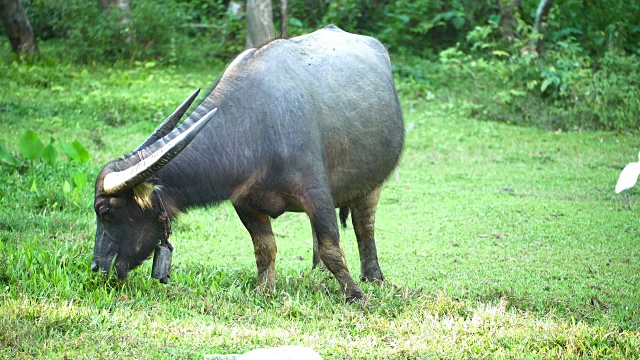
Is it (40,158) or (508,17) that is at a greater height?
(40,158)

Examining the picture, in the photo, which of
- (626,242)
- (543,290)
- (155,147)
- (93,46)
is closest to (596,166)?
(626,242)

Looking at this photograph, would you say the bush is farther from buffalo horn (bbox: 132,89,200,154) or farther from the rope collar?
the rope collar

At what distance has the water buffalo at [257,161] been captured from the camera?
4621mm

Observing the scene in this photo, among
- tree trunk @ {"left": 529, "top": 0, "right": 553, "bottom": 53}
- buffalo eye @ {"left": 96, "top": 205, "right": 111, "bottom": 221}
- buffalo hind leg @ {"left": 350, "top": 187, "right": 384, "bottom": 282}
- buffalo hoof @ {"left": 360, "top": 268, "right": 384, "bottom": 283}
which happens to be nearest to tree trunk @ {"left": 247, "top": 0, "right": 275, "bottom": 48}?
tree trunk @ {"left": 529, "top": 0, "right": 553, "bottom": 53}

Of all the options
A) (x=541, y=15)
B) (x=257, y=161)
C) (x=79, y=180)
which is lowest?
(x=541, y=15)

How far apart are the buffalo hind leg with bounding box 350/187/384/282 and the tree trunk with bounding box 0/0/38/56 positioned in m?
8.37

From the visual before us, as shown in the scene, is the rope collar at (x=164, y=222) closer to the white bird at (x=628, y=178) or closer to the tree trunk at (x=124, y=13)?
the white bird at (x=628, y=178)

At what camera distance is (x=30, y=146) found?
7.40 m

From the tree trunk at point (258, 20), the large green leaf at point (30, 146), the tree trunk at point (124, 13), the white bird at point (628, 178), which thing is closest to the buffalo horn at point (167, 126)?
the large green leaf at point (30, 146)

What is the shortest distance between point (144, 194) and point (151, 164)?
0.34m

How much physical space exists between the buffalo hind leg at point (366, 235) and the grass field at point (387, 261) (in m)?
0.24

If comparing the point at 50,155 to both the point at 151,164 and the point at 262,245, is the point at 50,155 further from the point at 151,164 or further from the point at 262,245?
the point at 151,164

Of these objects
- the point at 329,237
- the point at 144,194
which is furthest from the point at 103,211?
A: the point at 329,237

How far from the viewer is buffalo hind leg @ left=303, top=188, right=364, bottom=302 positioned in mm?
4805
